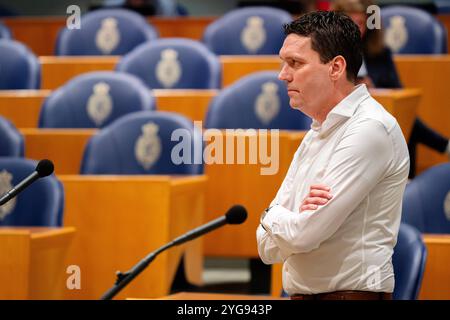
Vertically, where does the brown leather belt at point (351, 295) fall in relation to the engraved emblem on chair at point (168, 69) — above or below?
below

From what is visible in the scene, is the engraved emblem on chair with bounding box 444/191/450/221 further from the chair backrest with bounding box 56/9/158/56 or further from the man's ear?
the chair backrest with bounding box 56/9/158/56

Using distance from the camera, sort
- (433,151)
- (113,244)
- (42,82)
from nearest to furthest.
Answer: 1. (113,244)
2. (433,151)
3. (42,82)

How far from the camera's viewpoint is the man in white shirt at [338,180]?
3.16 ft

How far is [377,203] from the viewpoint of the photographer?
975mm

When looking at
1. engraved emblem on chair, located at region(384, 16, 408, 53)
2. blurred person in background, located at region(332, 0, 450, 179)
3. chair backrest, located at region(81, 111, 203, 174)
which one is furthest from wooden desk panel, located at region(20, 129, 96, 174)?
engraved emblem on chair, located at region(384, 16, 408, 53)

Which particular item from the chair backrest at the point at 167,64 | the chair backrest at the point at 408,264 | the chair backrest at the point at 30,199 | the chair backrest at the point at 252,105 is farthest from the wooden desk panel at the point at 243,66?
the chair backrest at the point at 408,264

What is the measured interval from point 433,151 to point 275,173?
58 cm

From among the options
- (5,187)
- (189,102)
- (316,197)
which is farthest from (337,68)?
(189,102)

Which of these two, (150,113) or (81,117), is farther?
(81,117)

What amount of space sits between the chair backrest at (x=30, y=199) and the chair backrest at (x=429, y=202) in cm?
60
